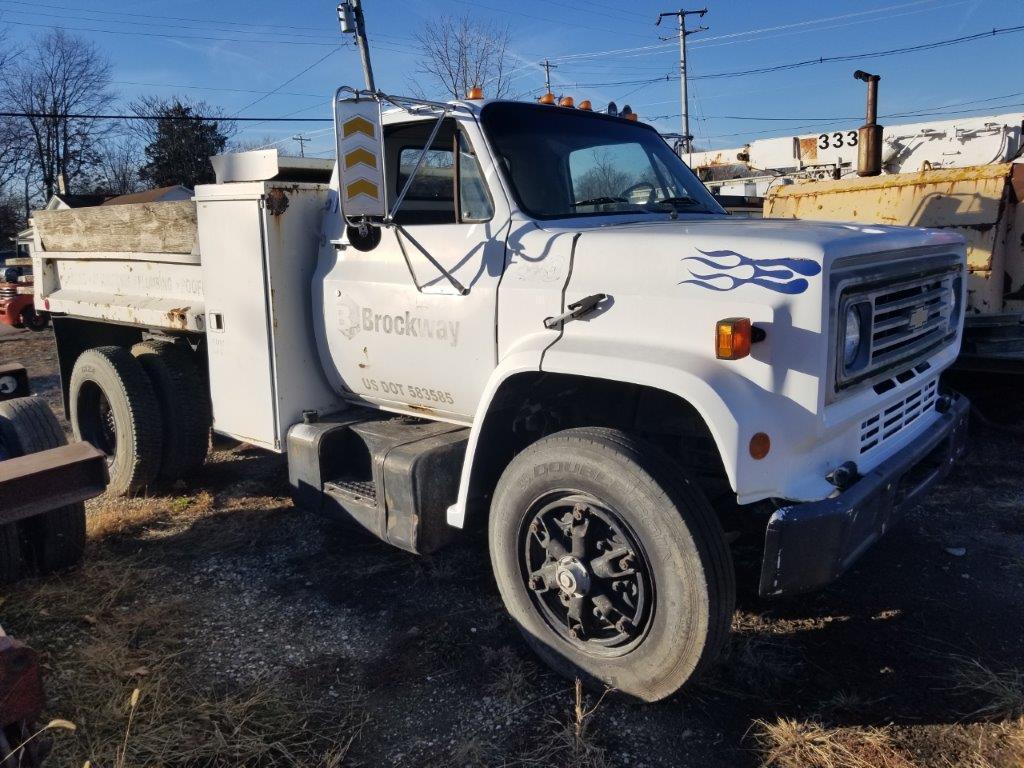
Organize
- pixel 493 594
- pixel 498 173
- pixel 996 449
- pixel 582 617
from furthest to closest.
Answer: pixel 996 449, pixel 493 594, pixel 498 173, pixel 582 617

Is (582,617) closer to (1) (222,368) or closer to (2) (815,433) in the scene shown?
(2) (815,433)

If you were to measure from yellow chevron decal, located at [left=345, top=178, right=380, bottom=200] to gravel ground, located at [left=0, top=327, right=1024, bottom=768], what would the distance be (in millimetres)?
1889

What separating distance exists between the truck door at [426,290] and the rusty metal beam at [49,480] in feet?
4.01

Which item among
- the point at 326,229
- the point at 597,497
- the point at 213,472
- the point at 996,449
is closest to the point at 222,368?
the point at 326,229

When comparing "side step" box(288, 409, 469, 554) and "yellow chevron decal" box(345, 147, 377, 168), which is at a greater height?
"yellow chevron decal" box(345, 147, 377, 168)

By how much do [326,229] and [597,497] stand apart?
2171mm

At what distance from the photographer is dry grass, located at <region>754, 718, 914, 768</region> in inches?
103

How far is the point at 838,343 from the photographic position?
2572mm

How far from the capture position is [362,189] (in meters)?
3.13

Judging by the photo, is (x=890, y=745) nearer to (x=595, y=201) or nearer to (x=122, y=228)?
(x=595, y=201)

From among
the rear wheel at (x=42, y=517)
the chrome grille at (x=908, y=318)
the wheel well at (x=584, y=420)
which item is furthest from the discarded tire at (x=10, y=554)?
the chrome grille at (x=908, y=318)

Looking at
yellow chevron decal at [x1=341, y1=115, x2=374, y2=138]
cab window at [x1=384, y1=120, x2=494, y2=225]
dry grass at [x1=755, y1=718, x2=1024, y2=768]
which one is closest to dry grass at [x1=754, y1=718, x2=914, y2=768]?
dry grass at [x1=755, y1=718, x2=1024, y2=768]

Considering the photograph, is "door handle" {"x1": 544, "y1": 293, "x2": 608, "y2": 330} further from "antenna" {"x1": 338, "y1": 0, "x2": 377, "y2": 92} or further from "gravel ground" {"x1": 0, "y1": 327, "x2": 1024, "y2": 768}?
"antenna" {"x1": 338, "y1": 0, "x2": 377, "y2": 92}

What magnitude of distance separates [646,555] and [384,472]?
1.30 meters
